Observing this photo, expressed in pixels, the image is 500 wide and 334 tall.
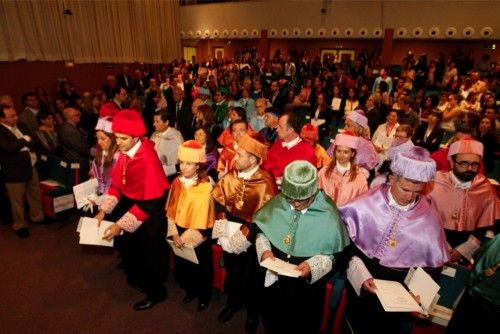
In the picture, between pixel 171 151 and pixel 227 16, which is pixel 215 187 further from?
pixel 227 16

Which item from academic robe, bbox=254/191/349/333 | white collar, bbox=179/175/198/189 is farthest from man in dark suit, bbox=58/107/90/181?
academic robe, bbox=254/191/349/333

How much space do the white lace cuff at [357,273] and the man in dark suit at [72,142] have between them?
15.1 ft

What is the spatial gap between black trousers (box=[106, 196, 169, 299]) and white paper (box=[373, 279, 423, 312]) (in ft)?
7.23

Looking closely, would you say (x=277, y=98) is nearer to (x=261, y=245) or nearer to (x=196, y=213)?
(x=196, y=213)

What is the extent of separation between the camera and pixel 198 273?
3539 millimetres

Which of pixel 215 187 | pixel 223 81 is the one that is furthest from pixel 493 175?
pixel 223 81

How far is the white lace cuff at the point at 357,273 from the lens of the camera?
2322 millimetres

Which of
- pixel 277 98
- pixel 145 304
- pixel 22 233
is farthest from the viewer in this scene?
pixel 277 98

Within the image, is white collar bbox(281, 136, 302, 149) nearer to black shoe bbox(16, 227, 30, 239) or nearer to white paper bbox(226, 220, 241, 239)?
white paper bbox(226, 220, 241, 239)

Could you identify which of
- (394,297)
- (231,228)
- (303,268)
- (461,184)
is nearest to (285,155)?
(231,228)

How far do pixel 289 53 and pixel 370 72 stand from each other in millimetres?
6957

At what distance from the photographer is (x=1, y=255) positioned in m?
4.53

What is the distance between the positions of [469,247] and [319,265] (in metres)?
1.65

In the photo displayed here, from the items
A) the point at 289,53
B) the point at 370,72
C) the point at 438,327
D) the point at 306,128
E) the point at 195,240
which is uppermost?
the point at 289,53
